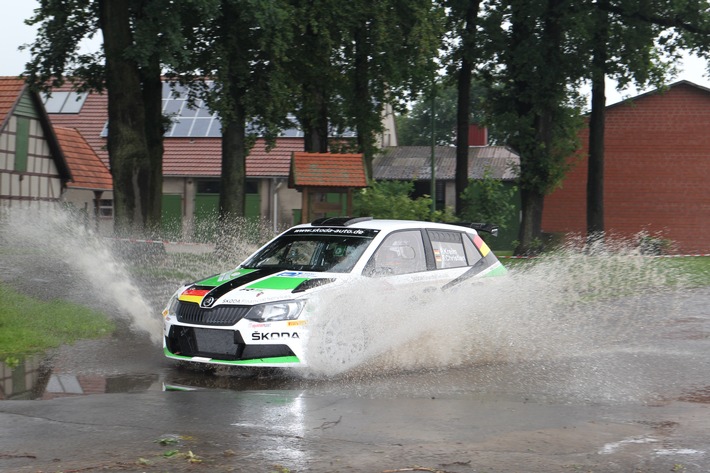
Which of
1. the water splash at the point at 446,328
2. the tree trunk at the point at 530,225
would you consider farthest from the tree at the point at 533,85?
the water splash at the point at 446,328

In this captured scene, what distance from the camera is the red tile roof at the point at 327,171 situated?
22125 millimetres

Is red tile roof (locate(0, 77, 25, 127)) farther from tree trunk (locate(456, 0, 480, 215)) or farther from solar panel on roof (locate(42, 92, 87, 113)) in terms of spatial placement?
tree trunk (locate(456, 0, 480, 215))

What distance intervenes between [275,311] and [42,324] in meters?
5.08

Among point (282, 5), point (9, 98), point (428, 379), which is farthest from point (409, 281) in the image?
point (9, 98)

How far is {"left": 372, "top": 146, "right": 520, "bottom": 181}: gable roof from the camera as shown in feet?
171

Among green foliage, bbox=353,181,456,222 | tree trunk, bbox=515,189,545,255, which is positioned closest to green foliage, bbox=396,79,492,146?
tree trunk, bbox=515,189,545,255

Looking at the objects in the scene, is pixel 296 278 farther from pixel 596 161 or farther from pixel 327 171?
pixel 596 161

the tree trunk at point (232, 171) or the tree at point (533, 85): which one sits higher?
the tree at point (533, 85)

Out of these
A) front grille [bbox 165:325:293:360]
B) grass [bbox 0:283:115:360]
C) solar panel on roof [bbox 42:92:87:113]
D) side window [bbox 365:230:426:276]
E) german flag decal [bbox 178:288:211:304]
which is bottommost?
grass [bbox 0:283:115:360]

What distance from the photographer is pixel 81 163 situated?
44188mm

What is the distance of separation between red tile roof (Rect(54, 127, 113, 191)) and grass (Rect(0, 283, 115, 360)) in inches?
1091

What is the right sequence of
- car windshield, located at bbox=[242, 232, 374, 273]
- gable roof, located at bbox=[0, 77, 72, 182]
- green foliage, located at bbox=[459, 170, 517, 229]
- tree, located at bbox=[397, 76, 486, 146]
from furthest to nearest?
tree, located at bbox=[397, 76, 486, 146], gable roof, located at bbox=[0, 77, 72, 182], green foliage, located at bbox=[459, 170, 517, 229], car windshield, located at bbox=[242, 232, 374, 273]

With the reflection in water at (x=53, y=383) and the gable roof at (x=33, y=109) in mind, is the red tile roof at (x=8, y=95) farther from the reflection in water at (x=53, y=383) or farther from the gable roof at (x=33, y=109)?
the reflection in water at (x=53, y=383)

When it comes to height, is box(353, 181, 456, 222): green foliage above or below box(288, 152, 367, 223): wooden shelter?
below
